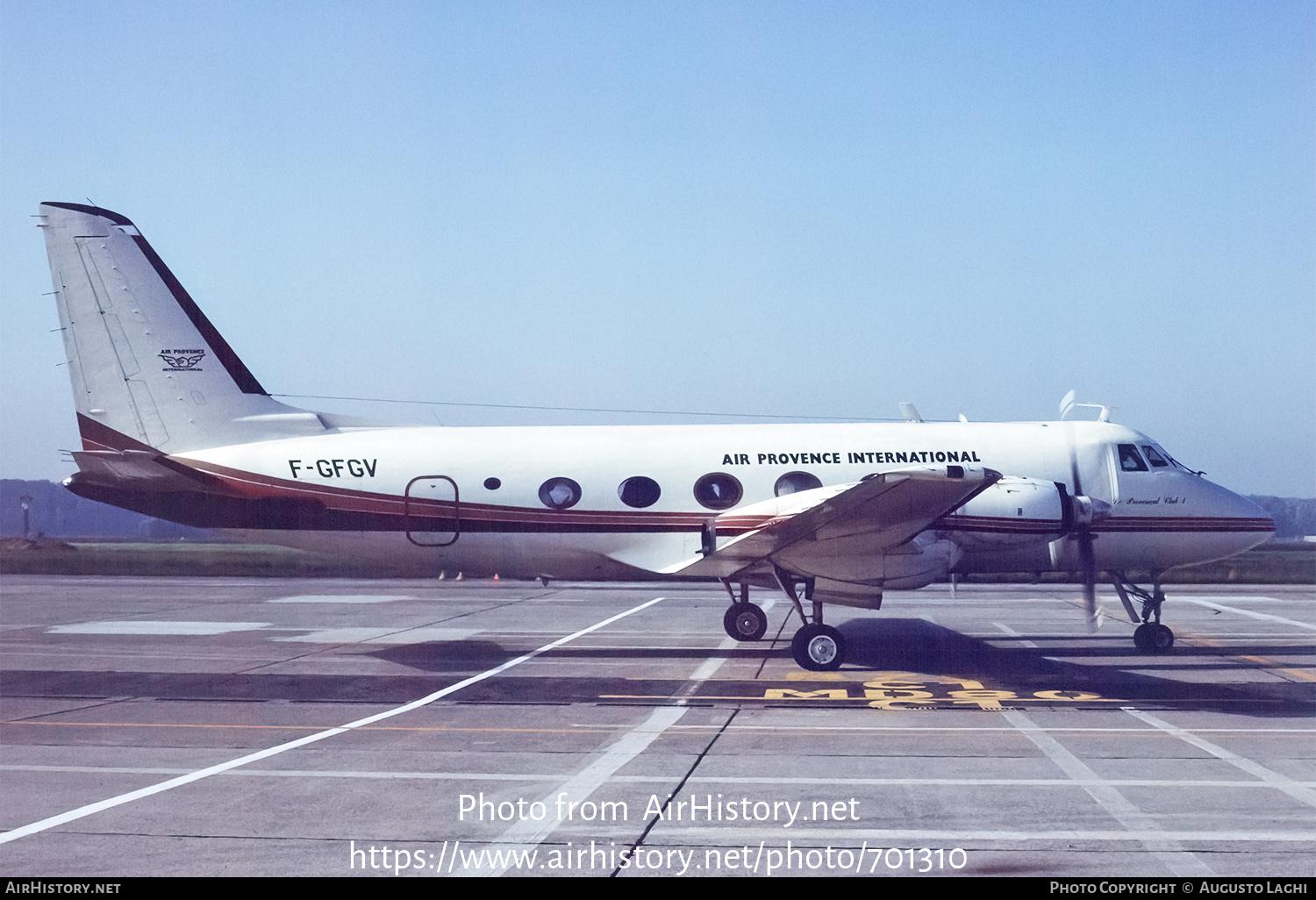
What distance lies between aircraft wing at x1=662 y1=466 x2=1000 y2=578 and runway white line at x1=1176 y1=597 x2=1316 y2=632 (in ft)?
40.6

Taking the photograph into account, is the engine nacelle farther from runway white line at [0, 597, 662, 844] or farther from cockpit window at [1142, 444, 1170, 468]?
runway white line at [0, 597, 662, 844]

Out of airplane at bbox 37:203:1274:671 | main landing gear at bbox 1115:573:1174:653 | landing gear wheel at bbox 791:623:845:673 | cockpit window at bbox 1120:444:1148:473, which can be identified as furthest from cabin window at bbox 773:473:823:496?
main landing gear at bbox 1115:573:1174:653

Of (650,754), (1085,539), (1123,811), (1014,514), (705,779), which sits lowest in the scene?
(650,754)

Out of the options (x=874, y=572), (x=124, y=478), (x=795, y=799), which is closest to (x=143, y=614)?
(x=124, y=478)

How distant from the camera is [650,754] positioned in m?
10.1

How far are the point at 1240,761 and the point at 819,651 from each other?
6.73 metres

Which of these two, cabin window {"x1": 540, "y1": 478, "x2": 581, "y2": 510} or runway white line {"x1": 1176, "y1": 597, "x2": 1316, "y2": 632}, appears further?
runway white line {"x1": 1176, "y1": 597, "x2": 1316, "y2": 632}

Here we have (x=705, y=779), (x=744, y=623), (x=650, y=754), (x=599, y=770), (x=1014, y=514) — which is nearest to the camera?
(x=705, y=779)

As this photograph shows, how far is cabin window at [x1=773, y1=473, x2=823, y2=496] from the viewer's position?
1722 centimetres

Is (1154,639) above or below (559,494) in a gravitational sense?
below

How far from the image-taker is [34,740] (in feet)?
35.7

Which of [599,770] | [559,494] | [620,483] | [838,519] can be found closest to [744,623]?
[620,483]

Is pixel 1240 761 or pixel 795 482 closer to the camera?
pixel 1240 761

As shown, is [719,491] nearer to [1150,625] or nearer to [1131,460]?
[1131,460]
